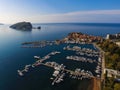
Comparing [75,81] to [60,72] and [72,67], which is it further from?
[72,67]

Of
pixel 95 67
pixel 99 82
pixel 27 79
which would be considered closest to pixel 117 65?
pixel 95 67

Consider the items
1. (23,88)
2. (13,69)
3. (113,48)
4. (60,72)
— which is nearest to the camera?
(23,88)

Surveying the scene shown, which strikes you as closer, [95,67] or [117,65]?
[117,65]

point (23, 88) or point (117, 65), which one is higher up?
point (117, 65)

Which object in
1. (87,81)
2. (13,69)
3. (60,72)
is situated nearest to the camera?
(87,81)

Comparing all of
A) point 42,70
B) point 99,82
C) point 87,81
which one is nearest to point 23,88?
point 42,70

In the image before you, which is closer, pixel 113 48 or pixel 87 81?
Result: pixel 87 81

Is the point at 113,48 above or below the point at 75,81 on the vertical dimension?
above

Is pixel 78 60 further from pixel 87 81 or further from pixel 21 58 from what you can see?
pixel 21 58

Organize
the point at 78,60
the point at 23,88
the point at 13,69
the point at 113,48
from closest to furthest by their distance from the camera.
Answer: the point at 23,88, the point at 13,69, the point at 78,60, the point at 113,48
